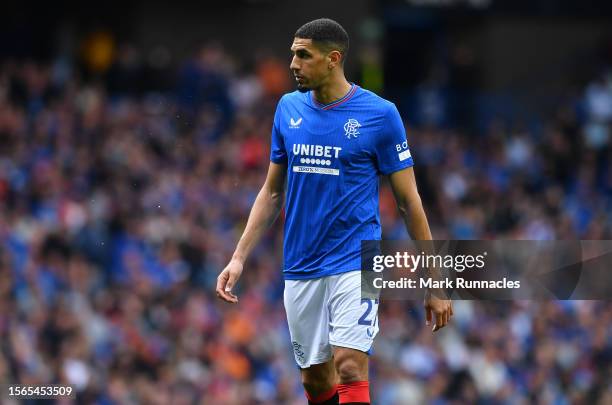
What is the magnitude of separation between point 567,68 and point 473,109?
9.17 ft

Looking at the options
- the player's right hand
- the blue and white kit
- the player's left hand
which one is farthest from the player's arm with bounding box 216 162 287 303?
the player's left hand

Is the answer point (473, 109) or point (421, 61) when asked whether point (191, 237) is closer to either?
point (473, 109)

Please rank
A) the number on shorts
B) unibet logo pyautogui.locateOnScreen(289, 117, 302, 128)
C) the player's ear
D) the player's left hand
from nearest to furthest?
1. the player's left hand
2. the number on shorts
3. the player's ear
4. unibet logo pyautogui.locateOnScreen(289, 117, 302, 128)

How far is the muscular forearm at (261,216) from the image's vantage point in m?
7.28

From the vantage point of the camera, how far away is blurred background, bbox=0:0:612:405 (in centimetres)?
1376

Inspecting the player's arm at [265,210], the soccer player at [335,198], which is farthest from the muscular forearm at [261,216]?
the soccer player at [335,198]

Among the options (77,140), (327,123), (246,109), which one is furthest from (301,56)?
(246,109)

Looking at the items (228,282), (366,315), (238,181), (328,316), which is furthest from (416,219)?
(238,181)

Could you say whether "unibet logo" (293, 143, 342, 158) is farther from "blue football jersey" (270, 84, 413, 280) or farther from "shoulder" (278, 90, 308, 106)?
"shoulder" (278, 90, 308, 106)

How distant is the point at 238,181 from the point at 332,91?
9.64 m

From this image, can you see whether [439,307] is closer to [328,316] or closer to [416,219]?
[416,219]

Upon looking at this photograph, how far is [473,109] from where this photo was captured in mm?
21875

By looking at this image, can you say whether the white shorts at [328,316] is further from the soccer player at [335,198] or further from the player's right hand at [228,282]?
the player's right hand at [228,282]

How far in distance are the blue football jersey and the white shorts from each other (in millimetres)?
74
